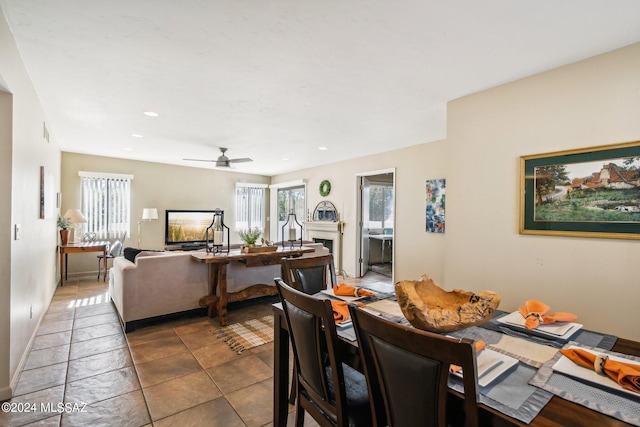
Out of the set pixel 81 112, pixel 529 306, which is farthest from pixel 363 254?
pixel 81 112

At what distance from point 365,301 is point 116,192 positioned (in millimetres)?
6581

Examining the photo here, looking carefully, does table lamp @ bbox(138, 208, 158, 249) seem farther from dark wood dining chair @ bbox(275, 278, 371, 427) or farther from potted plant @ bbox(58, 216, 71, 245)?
dark wood dining chair @ bbox(275, 278, 371, 427)

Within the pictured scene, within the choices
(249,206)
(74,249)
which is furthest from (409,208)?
(74,249)

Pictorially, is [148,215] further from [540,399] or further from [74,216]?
[540,399]

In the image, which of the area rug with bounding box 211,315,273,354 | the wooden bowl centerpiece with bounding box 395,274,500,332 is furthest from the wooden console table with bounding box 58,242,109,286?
the wooden bowl centerpiece with bounding box 395,274,500,332

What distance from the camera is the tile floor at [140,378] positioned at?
1.94m

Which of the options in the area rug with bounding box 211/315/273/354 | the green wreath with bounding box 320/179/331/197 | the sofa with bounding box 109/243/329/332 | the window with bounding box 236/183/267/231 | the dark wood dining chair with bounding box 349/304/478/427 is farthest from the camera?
the window with bounding box 236/183/267/231

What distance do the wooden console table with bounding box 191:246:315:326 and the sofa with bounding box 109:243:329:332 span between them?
10 centimetres

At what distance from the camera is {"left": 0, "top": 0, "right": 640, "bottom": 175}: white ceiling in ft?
5.81

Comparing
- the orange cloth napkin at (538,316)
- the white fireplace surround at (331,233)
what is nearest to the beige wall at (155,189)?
the white fireplace surround at (331,233)

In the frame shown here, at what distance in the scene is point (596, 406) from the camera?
2.89 ft

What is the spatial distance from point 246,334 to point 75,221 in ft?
14.2

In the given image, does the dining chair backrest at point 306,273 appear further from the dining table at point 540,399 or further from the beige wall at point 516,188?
the beige wall at point 516,188

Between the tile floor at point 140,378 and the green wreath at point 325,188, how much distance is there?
3918 millimetres
